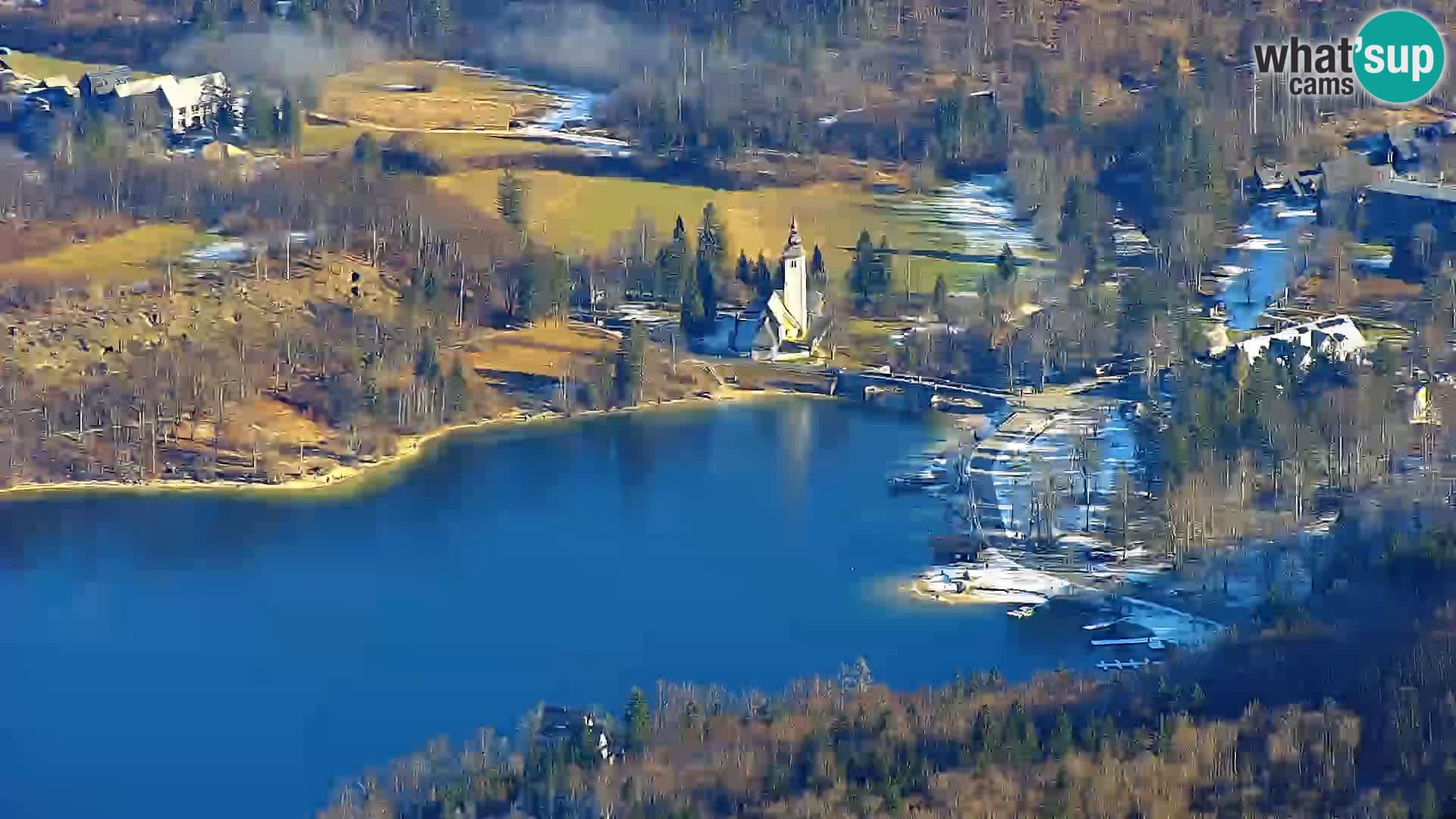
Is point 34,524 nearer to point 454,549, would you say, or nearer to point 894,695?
point 454,549

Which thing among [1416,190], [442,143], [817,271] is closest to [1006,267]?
[817,271]

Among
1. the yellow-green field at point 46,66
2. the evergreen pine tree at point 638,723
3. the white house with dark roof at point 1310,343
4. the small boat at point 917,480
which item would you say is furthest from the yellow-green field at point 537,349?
the yellow-green field at point 46,66

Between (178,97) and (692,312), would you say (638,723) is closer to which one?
(692,312)

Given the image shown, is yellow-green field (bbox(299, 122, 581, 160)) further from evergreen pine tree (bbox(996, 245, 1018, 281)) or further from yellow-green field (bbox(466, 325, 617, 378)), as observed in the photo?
evergreen pine tree (bbox(996, 245, 1018, 281))

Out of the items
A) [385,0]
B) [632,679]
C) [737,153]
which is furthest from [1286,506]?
[385,0]

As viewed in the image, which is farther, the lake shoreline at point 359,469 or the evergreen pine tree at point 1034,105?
the evergreen pine tree at point 1034,105

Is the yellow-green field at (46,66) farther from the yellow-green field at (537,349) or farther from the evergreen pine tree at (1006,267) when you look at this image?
the evergreen pine tree at (1006,267)
